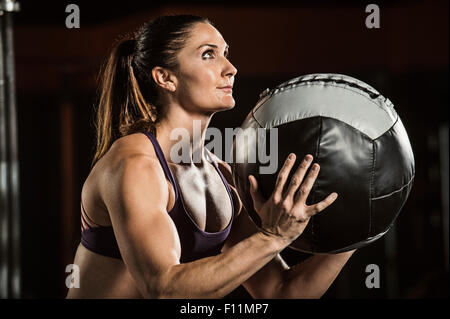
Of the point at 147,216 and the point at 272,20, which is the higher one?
the point at 272,20

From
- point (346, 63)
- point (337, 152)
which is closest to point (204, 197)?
point (337, 152)

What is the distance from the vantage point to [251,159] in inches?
49.3

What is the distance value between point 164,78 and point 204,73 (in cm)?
13

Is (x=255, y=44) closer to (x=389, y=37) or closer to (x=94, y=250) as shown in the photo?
(x=389, y=37)

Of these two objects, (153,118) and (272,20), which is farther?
(272,20)

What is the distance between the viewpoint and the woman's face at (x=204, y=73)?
1522 mm

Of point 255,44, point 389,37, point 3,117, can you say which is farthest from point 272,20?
point 3,117

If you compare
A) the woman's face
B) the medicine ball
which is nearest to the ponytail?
the woman's face

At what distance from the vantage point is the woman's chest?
1.56 meters

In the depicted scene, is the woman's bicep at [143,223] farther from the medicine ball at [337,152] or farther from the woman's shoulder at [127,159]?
the medicine ball at [337,152]

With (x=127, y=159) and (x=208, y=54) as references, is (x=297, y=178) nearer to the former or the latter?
(x=127, y=159)

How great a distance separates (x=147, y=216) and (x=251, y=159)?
261 millimetres

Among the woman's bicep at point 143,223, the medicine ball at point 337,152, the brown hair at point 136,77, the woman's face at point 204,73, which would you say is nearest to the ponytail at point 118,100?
the brown hair at point 136,77

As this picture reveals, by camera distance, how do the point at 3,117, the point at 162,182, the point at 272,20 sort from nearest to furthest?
the point at 162,182
the point at 3,117
the point at 272,20
